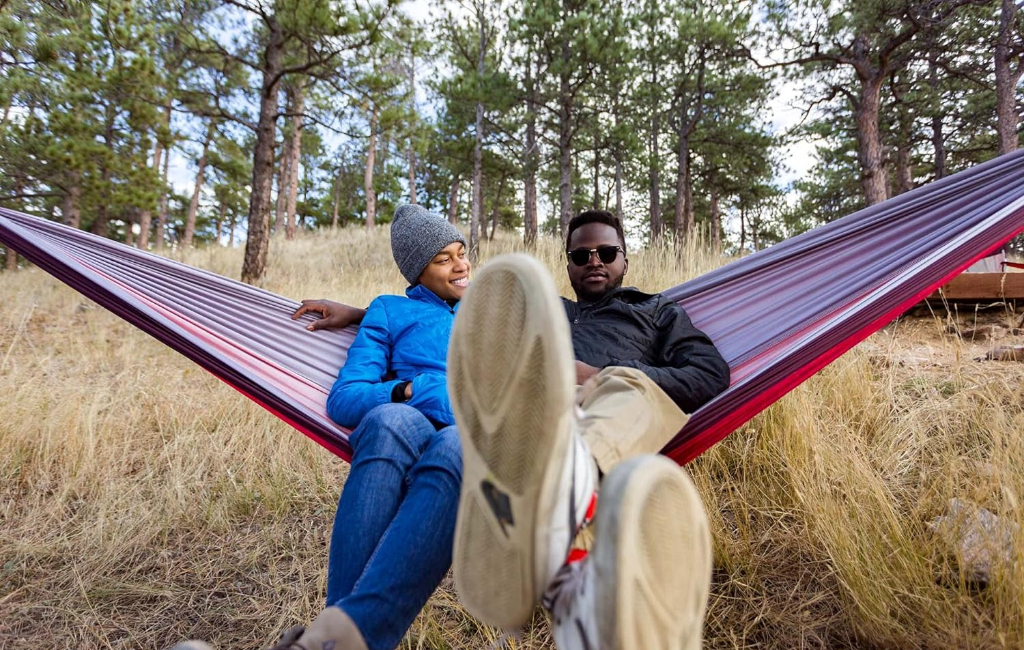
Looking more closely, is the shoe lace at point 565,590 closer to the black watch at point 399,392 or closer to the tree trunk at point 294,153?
the black watch at point 399,392

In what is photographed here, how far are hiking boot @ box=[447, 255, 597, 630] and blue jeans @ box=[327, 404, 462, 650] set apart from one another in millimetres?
140

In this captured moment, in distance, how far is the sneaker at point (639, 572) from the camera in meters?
0.51

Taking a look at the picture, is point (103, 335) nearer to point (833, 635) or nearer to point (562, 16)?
point (833, 635)

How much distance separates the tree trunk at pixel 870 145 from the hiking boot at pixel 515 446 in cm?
547

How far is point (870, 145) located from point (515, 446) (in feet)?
19.1

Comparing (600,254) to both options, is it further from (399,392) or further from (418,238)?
(399,392)

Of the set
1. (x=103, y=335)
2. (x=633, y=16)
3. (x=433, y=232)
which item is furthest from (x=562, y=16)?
(x=433, y=232)

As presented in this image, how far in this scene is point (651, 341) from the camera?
1418mm

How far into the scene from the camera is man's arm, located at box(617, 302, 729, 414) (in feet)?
3.44

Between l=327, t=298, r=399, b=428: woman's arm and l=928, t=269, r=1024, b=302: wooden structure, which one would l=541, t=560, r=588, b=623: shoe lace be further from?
l=928, t=269, r=1024, b=302: wooden structure

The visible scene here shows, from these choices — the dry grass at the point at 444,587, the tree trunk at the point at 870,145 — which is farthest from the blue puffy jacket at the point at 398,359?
the tree trunk at the point at 870,145

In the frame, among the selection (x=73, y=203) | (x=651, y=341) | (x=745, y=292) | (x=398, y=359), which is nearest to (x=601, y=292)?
(x=651, y=341)

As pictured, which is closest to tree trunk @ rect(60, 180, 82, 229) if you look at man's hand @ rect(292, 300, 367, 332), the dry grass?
the dry grass

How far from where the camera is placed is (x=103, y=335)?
11.0 ft
